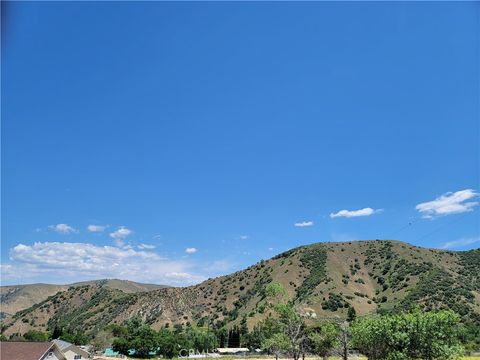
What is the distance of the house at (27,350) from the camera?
40022 millimetres

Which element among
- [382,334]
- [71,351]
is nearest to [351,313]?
[71,351]

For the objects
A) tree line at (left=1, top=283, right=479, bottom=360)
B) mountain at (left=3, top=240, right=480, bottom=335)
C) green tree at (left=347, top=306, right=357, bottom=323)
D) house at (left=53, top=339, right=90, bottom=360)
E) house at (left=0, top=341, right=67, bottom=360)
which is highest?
mountain at (left=3, top=240, right=480, bottom=335)

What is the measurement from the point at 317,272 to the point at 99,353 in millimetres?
59491

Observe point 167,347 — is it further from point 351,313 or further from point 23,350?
point 23,350

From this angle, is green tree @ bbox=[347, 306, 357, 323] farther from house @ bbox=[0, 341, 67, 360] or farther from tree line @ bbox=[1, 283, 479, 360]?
house @ bbox=[0, 341, 67, 360]

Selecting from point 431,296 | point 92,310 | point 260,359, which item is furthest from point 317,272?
point 92,310

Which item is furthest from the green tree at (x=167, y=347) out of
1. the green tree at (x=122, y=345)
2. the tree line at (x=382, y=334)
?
the tree line at (x=382, y=334)

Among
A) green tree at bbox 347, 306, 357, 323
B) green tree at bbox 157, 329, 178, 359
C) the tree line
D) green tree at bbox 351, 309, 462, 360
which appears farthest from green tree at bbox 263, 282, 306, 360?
green tree at bbox 347, 306, 357, 323

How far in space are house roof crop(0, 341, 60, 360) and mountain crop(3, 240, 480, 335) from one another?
5021cm

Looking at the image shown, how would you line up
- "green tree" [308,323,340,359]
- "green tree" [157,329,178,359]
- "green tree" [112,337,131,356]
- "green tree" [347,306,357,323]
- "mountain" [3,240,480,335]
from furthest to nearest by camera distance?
"mountain" [3,240,480,335] → "green tree" [347,306,357,323] → "green tree" [112,337,131,356] → "green tree" [157,329,178,359] → "green tree" [308,323,340,359]

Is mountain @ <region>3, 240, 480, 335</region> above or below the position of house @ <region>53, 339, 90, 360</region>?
above

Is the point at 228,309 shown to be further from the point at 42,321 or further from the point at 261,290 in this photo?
the point at 42,321

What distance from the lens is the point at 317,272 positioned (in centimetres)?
12100

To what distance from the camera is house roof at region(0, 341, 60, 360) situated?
39.9 m
